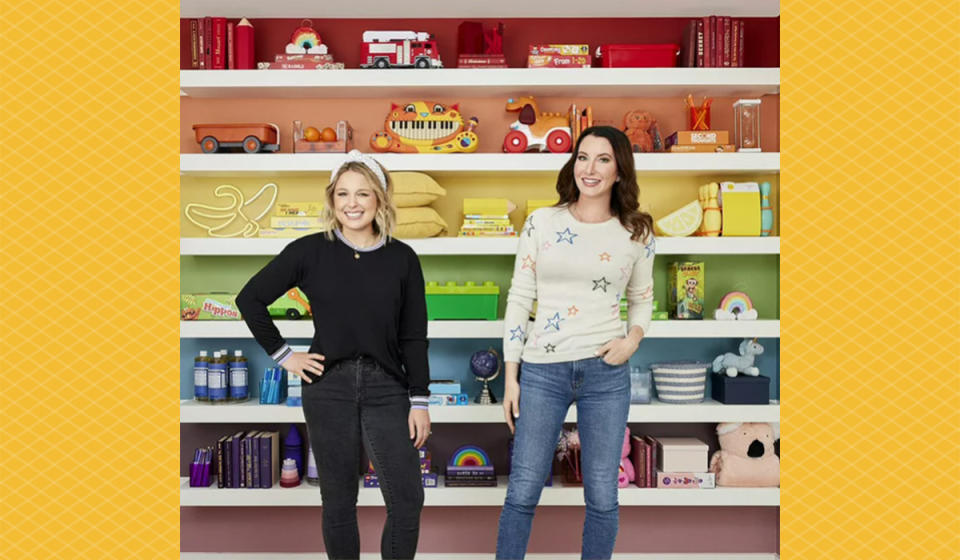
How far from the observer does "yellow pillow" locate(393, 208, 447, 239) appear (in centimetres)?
260

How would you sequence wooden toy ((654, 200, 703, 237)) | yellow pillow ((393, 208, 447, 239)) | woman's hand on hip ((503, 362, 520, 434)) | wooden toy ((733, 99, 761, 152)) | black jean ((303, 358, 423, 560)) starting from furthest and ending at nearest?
1. wooden toy ((733, 99, 761, 152))
2. wooden toy ((654, 200, 703, 237))
3. yellow pillow ((393, 208, 447, 239))
4. woman's hand on hip ((503, 362, 520, 434))
5. black jean ((303, 358, 423, 560))

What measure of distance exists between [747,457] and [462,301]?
1216mm

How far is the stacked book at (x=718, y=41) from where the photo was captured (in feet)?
8.95

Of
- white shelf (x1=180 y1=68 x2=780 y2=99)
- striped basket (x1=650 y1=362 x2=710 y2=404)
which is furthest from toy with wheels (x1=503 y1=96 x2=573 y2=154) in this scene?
striped basket (x1=650 y1=362 x2=710 y2=404)

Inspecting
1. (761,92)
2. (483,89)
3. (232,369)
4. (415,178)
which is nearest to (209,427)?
(232,369)

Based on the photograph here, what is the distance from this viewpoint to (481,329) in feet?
8.72

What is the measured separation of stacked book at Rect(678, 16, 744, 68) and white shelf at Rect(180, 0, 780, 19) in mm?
72

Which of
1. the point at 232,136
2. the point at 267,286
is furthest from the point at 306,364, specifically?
the point at 232,136

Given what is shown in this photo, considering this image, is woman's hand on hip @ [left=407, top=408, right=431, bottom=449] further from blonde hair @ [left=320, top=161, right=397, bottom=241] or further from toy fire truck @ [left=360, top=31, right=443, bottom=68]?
toy fire truck @ [left=360, top=31, right=443, bottom=68]

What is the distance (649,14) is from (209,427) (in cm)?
239

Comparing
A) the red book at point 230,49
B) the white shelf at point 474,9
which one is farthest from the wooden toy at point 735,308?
the red book at point 230,49

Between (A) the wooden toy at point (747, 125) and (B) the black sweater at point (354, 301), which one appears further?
(A) the wooden toy at point (747, 125)

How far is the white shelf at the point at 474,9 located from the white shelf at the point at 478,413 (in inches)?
58.9

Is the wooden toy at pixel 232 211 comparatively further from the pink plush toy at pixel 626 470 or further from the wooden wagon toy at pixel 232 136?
the pink plush toy at pixel 626 470
